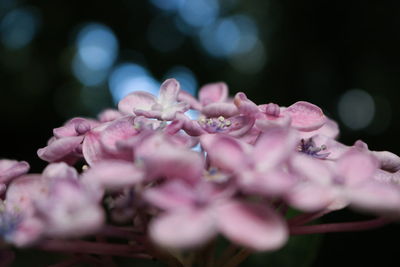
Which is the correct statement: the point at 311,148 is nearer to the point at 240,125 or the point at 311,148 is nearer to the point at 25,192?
the point at 240,125

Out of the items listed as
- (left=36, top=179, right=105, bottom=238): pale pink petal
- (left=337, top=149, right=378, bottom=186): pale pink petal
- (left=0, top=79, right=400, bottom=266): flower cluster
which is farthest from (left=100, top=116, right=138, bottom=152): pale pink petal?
(left=337, top=149, right=378, bottom=186): pale pink petal

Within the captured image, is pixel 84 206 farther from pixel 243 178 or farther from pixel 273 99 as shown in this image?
pixel 273 99

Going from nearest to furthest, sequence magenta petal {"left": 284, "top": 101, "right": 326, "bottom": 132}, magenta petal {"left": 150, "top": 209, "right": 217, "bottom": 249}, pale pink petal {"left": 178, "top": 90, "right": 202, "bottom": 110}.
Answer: magenta petal {"left": 150, "top": 209, "right": 217, "bottom": 249}
magenta petal {"left": 284, "top": 101, "right": 326, "bottom": 132}
pale pink petal {"left": 178, "top": 90, "right": 202, "bottom": 110}

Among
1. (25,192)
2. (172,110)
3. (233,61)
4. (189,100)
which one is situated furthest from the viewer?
(233,61)

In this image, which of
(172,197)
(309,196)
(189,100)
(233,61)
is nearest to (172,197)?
(172,197)

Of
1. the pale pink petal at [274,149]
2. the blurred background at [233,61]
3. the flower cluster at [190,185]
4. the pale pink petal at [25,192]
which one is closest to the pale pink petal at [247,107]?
the flower cluster at [190,185]

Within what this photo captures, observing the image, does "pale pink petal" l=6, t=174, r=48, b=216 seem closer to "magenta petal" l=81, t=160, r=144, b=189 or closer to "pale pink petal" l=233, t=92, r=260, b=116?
"magenta petal" l=81, t=160, r=144, b=189

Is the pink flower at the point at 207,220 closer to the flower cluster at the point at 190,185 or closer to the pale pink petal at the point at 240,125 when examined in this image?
the flower cluster at the point at 190,185
